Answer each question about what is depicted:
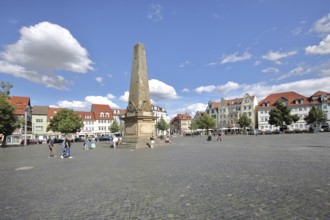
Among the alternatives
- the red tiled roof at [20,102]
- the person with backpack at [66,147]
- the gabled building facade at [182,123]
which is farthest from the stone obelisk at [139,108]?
the gabled building facade at [182,123]

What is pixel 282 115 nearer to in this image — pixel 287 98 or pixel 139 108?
pixel 287 98

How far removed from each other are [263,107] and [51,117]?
82.2 meters

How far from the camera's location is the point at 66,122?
195ft

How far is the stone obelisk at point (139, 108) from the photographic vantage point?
23.0 m

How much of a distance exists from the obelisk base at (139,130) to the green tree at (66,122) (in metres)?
40.4

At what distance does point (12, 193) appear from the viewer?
6336 millimetres

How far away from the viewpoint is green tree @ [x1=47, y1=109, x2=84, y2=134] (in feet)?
194

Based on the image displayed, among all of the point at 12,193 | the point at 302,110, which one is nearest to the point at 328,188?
the point at 12,193

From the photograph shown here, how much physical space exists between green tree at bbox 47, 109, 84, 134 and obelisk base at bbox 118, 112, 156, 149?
40.4 metres

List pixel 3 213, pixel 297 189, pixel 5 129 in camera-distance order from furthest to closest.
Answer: pixel 5 129 < pixel 297 189 < pixel 3 213

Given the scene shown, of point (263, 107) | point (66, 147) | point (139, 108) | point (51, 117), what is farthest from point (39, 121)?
point (263, 107)

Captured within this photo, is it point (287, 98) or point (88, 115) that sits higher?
point (287, 98)

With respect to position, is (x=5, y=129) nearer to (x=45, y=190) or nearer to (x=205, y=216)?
(x=45, y=190)

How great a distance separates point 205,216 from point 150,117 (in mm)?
19534
